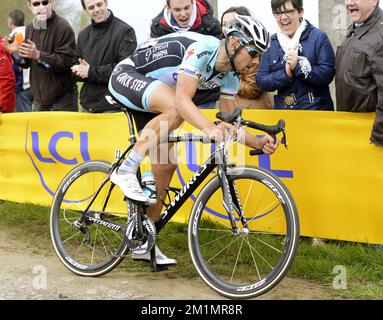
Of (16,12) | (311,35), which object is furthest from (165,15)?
(16,12)

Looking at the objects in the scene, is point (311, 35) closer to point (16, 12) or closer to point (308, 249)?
point (308, 249)

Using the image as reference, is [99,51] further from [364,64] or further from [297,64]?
[364,64]

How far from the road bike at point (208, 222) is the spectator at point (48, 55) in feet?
8.41

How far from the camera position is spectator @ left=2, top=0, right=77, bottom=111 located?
8648 millimetres

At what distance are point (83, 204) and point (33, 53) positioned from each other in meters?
2.78

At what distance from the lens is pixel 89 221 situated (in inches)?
246

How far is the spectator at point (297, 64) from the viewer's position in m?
6.55

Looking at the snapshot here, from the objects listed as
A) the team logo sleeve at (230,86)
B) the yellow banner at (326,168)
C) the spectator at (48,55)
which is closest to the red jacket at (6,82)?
the spectator at (48,55)

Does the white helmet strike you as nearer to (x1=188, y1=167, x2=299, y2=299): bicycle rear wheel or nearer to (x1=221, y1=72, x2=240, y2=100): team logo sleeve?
(x1=221, y1=72, x2=240, y2=100): team logo sleeve

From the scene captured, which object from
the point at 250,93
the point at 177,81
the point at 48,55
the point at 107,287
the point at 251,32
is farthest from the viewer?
the point at 48,55

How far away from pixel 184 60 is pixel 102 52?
2.82 meters

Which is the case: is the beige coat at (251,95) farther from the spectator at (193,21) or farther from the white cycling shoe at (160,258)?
the white cycling shoe at (160,258)

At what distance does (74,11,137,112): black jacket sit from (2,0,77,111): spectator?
49 cm

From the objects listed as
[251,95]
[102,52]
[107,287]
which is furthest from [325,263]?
[102,52]
